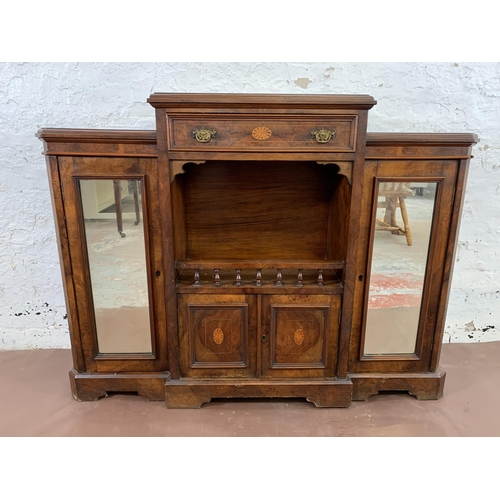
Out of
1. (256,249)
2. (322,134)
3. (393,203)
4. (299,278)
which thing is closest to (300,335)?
(299,278)

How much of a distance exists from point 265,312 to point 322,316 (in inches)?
10.9

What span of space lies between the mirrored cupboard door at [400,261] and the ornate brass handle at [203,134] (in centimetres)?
70

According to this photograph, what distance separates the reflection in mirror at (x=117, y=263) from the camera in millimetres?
1752

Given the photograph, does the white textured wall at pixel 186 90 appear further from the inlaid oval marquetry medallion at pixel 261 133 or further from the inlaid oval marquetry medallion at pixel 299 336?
the inlaid oval marquetry medallion at pixel 299 336

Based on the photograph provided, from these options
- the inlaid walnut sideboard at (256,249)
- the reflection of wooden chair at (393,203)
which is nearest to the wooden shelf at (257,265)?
the inlaid walnut sideboard at (256,249)

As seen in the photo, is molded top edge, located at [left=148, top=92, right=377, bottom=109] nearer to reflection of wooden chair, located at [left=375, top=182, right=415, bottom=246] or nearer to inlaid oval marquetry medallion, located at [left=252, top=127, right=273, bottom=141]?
inlaid oval marquetry medallion, located at [left=252, top=127, right=273, bottom=141]

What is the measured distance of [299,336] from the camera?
6.24ft

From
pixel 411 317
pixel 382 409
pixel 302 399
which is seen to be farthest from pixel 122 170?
pixel 382 409

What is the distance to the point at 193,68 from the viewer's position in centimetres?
209

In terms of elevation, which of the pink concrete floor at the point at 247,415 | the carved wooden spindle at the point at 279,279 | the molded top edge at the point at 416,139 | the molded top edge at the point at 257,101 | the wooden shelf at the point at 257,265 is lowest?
the pink concrete floor at the point at 247,415

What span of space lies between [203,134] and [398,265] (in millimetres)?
1090

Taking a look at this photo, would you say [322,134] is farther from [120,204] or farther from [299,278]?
[120,204]

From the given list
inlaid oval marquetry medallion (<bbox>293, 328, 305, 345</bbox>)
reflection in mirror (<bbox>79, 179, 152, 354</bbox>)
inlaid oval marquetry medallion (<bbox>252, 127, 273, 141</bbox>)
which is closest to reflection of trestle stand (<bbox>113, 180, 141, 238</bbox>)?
reflection in mirror (<bbox>79, 179, 152, 354</bbox>)

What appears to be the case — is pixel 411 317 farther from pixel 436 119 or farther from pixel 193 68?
pixel 193 68
